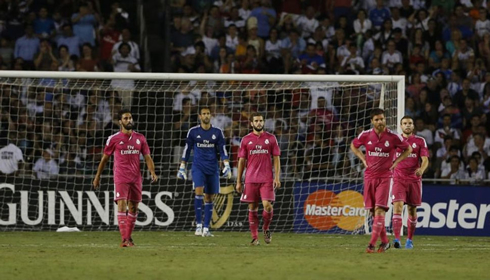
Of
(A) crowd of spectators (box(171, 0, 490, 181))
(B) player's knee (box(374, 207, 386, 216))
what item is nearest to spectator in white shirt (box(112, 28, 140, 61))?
(A) crowd of spectators (box(171, 0, 490, 181))

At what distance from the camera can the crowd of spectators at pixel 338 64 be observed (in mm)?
21344

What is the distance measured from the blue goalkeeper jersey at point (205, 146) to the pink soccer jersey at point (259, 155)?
88.0 inches

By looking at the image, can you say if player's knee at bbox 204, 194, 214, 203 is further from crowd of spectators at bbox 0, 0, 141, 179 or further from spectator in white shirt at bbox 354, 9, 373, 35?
spectator in white shirt at bbox 354, 9, 373, 35

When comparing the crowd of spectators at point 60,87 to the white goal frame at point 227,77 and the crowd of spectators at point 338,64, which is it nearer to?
the white goal frame at point 227,77

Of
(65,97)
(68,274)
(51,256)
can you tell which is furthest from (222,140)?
(68,274)

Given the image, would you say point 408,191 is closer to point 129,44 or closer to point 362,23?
point 129,44

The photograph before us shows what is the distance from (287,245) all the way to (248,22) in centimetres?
967

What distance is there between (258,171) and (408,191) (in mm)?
2263

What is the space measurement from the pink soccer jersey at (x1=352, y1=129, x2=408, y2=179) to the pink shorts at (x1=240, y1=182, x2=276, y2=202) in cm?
218

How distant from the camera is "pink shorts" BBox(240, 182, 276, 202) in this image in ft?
53.5

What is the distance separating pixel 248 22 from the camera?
82.2 feet

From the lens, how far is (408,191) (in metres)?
15.9

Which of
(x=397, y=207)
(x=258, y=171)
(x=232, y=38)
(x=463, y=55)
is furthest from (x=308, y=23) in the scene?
(x=397, y=207)

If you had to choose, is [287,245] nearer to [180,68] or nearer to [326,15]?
[180,68]
